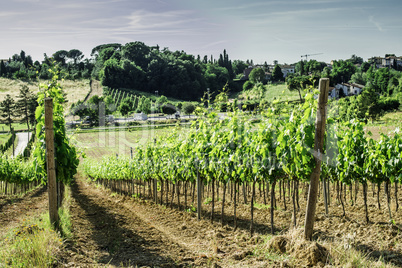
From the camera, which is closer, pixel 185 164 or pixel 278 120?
pixel 278 120

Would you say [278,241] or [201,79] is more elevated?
[201,79]

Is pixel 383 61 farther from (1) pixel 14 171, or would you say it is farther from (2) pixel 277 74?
(1) pixel 14 171

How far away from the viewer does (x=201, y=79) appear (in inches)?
4651

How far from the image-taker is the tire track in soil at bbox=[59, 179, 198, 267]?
19.1 ft

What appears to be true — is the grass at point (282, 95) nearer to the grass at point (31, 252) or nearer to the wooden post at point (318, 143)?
the wooden post at point (318, 143)

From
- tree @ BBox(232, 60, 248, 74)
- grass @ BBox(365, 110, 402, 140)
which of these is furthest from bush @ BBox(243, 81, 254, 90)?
grass @ BBox(365, 110, 402, 140)

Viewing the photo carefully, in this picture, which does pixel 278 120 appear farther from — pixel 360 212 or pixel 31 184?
pixel 31 184

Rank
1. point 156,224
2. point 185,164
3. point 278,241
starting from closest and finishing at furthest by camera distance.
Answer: point 278,241
point 156,224
point 185,164

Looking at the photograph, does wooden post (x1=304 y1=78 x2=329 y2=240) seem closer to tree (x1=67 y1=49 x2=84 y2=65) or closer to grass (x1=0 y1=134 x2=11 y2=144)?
grass (x1=0 y1=134 x2=11 y2=144)

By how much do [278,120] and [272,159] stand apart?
33.4 inches

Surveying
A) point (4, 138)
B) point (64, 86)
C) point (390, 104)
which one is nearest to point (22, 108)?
point (4, 138)

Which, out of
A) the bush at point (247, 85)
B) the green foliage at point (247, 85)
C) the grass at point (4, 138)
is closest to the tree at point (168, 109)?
the grass at point (4, 138)

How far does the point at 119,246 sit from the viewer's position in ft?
22.5

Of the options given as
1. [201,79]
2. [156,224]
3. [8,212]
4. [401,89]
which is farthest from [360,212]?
[201,79]
